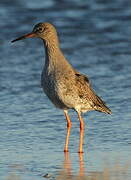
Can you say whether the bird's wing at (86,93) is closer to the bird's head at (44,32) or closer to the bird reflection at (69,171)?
the bird's head at (44,32)

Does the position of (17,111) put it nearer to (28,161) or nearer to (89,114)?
(89,114)

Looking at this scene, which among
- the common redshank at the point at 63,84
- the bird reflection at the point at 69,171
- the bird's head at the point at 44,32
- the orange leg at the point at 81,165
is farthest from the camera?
the bird's head at the point at 44,32

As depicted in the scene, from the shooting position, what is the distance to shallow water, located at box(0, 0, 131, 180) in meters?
9.54

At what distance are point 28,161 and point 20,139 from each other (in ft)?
3.62

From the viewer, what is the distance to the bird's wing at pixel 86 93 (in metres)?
10.9

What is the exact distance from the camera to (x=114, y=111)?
12.1 meters

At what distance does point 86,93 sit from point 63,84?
527 millimetres

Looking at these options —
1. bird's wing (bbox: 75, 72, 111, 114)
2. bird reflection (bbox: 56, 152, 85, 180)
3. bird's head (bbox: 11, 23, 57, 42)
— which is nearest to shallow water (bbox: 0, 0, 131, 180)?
bird reflection (bbox: 56, 152, 85, 180)

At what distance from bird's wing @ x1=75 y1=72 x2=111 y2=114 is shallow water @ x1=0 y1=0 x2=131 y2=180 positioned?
338mm

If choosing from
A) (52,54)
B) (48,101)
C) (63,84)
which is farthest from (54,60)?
(48,101)

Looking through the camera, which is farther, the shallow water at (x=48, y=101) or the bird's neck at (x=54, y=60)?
the bird's neck at (x=54, y=60)

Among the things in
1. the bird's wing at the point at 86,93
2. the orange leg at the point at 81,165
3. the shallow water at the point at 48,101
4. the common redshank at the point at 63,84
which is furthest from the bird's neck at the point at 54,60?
the orange leg at the point at 81,165

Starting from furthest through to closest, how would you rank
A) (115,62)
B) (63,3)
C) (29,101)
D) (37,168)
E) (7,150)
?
(63,3), (115,62), (29,101), (7,150), (37,168)

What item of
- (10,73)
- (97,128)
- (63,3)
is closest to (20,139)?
(97,128)
